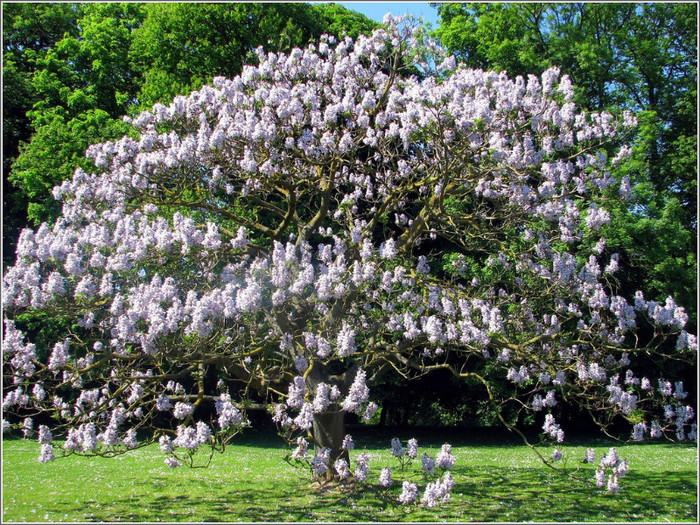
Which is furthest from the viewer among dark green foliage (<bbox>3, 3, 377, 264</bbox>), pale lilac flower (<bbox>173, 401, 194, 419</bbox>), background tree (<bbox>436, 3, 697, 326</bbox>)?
dark green foliage (<bbox>3, 3, 377, 264</bbox>)

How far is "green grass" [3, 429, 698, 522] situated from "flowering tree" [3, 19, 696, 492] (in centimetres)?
76

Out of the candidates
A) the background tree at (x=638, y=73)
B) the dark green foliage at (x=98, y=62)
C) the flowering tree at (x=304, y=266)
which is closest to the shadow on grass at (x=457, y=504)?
the flowering tree at (x=304, y=266)

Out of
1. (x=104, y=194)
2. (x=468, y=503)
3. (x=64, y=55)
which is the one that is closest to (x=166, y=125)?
(x=104, y=194)

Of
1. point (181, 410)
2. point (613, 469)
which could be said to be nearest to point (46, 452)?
point (181, 410)

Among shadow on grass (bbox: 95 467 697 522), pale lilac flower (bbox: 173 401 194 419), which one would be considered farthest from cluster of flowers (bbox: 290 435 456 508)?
pale lilac flower (bbox: 173 401 194 419)

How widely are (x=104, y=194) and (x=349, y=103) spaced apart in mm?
3647

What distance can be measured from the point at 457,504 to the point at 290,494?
2306 mm

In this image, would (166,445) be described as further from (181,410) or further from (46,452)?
(46,452)

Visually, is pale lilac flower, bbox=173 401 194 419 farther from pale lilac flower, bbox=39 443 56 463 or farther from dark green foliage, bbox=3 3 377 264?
dark green foliage, bbox=3 3 377 264

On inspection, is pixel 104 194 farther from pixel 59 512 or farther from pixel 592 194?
pixel 592 194

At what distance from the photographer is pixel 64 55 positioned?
2123cm

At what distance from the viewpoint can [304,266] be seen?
22.3 ft

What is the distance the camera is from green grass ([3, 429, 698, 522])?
7047mm

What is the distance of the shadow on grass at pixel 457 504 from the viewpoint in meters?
6.97
